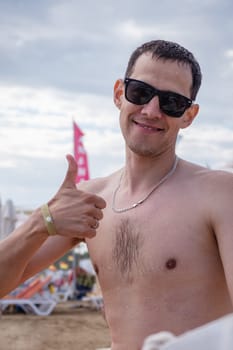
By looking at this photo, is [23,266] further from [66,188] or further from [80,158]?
[80,158]

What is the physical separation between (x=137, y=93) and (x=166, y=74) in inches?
5.0

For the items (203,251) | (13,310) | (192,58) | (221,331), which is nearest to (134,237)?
(203,251)

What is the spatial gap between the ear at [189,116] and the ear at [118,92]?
277 millimetres

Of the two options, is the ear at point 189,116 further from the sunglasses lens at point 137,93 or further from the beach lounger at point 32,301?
the beach lounger at point 32,301

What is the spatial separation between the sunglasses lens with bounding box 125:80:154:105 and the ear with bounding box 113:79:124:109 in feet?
0.54

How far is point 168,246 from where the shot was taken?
87.5 inches

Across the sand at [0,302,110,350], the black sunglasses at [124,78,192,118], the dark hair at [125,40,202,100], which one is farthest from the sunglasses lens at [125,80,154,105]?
the sand at [0,302,110,350]

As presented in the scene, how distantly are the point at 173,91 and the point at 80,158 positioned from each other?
10.9 m

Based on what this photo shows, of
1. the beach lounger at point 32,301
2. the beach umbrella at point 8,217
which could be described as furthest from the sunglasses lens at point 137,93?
the beach umbrella at point 8,217

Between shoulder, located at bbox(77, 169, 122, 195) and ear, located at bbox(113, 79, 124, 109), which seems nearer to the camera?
ear, located at bbox(113, 79, 124, 109)

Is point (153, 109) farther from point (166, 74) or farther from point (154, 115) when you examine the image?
point (166, 74)

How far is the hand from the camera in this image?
199cm

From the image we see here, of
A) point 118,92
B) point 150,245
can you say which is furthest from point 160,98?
point 150,245

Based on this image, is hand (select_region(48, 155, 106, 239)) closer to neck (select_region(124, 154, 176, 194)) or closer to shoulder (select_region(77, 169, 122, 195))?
neck (select_region(124, 154, 176, 194))
